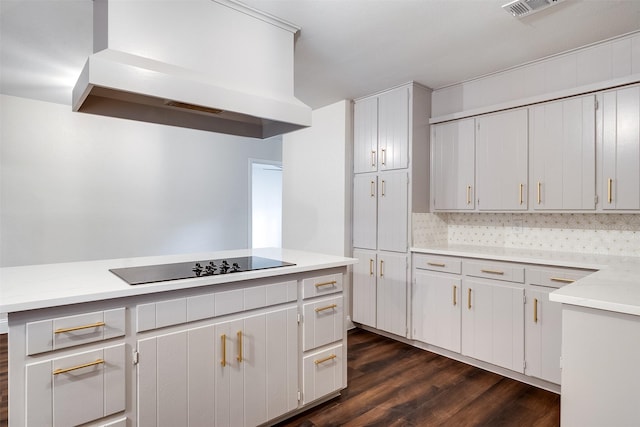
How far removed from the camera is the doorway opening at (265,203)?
5664mm

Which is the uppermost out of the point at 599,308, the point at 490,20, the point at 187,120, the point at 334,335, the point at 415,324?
the point at 490,20

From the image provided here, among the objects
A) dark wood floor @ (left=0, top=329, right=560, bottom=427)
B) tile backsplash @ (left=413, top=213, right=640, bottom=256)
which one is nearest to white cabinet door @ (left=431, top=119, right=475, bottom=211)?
tile backsplash @ (left=413, top=213, right=640, bottom=256)

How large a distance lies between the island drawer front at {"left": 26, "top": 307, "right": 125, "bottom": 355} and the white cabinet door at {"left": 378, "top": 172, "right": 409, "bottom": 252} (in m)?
2.52

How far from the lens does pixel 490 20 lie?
2283 millimetres

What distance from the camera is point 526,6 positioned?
6.90ft

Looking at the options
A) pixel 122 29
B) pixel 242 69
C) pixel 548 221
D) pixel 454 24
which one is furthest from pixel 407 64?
pixel 122 29

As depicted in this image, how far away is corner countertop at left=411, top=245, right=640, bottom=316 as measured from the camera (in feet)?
4.50

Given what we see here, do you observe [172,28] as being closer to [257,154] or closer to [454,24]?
[454,24]

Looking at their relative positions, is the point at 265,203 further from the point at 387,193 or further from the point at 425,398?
the point at 425,398

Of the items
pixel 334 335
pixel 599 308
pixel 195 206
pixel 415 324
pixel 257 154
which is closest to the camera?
pixel 599 308

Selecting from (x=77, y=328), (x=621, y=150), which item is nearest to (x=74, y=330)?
(x=77, y=328)

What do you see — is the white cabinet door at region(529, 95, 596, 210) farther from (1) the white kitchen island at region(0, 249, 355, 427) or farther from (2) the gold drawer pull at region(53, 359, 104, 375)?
(2) the gold drawer pull at region(53, 359, 104, 375)

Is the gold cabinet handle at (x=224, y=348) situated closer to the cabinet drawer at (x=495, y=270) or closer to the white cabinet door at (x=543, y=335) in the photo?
the cabinet drawer at (x=495, y=270)

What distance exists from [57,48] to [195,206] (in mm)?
2467
